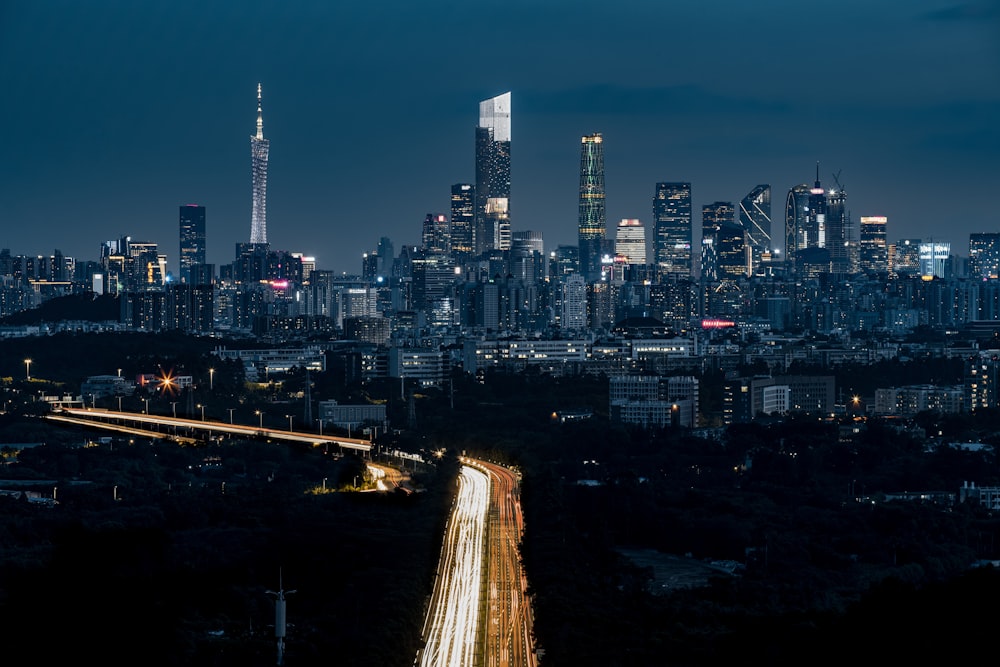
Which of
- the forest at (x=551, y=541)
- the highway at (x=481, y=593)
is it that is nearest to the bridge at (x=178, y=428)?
the forest at (x=551, y=541)

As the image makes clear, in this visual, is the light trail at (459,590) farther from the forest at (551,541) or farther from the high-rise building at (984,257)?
the high-rise building at (984,257)

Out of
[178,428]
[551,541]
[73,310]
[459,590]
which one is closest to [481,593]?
[459,590]

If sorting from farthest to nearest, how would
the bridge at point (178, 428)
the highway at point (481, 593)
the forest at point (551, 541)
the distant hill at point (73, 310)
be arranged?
the distant hill at point (73, 310), the bridge at point (178, 428), the forest at point (551, 541), the highway at point (481, 593)

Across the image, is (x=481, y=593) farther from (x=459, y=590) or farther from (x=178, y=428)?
(x=178, y=428)

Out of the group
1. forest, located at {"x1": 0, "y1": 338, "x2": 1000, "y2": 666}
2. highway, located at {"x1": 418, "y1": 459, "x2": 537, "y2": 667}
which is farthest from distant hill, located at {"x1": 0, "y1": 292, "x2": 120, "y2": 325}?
highway, located at {"x1": 418, "y1": 459, "x2": 537, "y2": 667}

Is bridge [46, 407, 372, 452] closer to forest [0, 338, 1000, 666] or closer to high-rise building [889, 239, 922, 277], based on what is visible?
forest [0, 338, 1000, 666]
